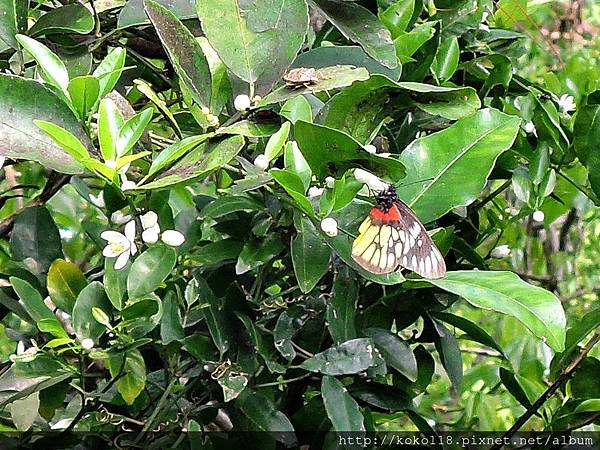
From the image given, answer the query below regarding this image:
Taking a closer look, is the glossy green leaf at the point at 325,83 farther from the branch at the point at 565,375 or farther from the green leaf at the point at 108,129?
the branch at the point at 565,375

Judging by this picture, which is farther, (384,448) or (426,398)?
(426,398)

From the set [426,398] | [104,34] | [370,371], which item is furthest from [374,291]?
[426,398]

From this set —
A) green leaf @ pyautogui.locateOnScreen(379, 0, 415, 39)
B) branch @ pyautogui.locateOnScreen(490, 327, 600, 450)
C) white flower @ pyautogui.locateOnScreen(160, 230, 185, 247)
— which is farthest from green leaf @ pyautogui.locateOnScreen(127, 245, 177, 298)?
branch @ pyautogui.locateOnScreen(490, 327, 600, 450)

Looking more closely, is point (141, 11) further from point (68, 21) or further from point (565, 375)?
point (565, 375)

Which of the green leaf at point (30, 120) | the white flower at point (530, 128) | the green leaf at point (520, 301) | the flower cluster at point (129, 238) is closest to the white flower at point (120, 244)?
the flower cluster at point (129, 238)

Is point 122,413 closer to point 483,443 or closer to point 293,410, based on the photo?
point 293,410

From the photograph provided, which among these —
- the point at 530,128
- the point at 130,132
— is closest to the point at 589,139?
the point at 530,128
